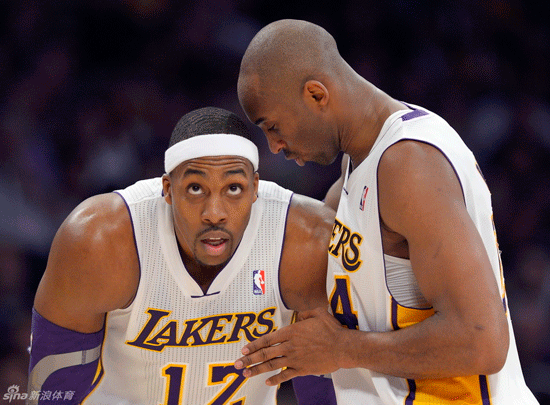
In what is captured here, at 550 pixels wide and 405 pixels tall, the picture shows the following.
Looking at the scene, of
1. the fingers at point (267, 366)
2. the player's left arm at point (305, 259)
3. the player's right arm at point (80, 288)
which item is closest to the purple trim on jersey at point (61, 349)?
the player's right arm at point (80, 288)

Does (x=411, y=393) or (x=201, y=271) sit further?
(x=201, y=271)

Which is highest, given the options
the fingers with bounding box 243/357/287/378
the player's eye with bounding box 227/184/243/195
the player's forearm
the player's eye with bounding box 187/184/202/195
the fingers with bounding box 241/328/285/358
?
the player's eye with bounding box 227/184/243/195

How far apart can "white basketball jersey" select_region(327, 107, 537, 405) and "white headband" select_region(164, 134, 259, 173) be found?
1.56ft

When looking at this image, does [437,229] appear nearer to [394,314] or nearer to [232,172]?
[394,314]

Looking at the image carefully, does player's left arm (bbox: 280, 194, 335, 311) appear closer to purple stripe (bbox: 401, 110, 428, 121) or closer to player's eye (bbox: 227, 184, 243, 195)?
player's eye (bbox: 227, 184, 243, 195)

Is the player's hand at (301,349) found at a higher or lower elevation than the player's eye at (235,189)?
lower

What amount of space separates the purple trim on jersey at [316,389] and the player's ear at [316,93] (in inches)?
53.8

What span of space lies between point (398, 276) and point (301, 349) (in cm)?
43

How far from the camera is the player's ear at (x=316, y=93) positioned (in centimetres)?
221

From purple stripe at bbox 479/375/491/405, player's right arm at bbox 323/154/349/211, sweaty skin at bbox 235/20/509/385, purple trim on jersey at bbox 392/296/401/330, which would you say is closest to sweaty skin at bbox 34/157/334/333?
player's right arm at bbox 323/154/349/211

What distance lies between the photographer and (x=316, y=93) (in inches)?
87.4

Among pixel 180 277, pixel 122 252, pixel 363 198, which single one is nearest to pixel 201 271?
pixel 180 277

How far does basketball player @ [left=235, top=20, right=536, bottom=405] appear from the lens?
1.81 meters

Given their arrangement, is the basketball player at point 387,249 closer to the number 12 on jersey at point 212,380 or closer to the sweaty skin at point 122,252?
the sweaty skin at point 122,252
